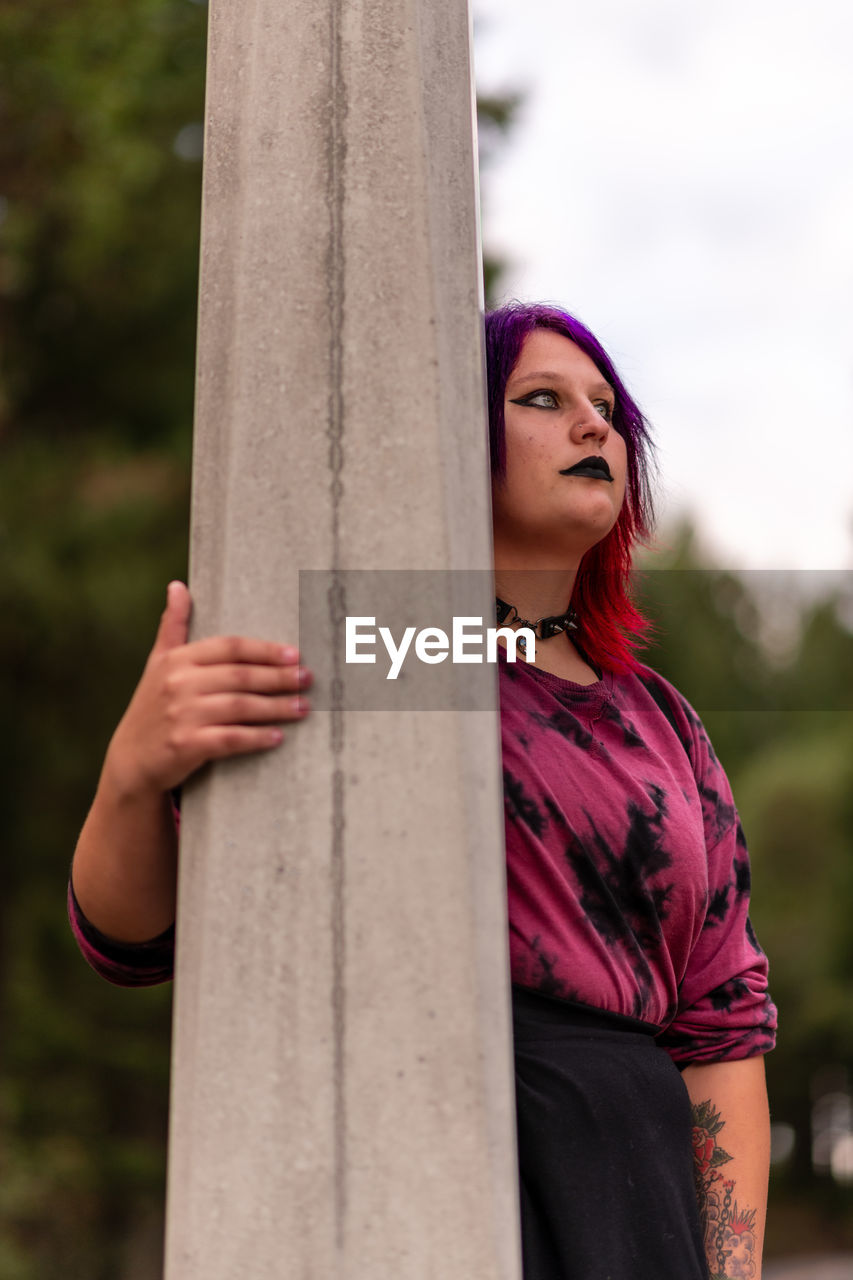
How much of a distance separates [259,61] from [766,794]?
62.0 ft

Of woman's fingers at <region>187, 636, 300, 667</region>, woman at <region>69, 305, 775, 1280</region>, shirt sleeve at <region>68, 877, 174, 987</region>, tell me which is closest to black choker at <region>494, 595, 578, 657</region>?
woman at <region>69, 305, 775, 1280</region>

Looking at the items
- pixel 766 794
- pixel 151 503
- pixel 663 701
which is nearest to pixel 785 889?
pixel 766 794

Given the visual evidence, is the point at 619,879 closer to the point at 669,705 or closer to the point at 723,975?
the point at 723,975

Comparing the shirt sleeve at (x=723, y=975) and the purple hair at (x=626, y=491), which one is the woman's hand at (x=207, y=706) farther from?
the shirt sleeve at (x=723, y=975)

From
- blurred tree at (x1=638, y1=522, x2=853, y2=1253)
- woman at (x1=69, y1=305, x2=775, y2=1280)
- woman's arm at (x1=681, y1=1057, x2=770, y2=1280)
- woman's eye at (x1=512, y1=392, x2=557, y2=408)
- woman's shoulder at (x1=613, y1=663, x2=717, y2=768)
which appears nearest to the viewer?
woman at (x1=69, y1=305, x2=775, y2=1280)

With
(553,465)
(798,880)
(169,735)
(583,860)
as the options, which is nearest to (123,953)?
(169,735)

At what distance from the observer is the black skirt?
1.44m

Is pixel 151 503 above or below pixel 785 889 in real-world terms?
above

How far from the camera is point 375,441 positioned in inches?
56.8

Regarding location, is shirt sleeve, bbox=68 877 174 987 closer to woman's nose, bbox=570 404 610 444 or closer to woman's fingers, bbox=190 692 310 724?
woman's fingers, bbox=190 692 310 724

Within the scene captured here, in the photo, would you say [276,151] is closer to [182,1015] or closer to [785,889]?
[182,1015]

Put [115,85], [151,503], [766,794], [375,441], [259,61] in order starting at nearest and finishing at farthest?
[375,441] < [259,61] < [115,85] < [151,503] < [766,794]

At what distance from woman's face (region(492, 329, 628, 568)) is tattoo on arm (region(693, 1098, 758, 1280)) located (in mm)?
744

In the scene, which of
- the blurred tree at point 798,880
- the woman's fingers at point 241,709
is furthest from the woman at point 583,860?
the blurred tree at point 798,880
